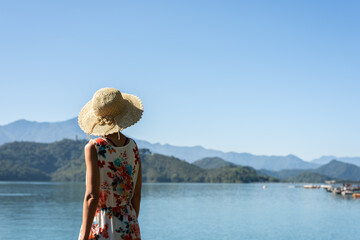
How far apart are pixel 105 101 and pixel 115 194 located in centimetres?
58

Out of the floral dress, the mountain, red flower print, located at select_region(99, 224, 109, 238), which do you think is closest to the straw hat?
the floral dress

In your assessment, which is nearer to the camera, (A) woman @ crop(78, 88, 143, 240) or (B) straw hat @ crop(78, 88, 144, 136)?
(A) woman @ crop(78, 88, 143, 240)

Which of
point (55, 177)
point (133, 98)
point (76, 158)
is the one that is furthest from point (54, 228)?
point (76, 158)

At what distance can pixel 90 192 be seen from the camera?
2783 mm

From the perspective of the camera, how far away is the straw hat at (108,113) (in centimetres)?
300

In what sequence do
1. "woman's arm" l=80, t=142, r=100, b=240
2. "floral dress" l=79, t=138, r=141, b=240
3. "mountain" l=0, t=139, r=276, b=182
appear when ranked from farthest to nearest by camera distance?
"mountain" l=0, t=139, r=276, b=182
"floral dress" l=79, t=138, r=141, b=240
"woman's arm" l=80, t=142, r=100, b=240

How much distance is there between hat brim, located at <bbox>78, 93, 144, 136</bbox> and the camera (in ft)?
9.81

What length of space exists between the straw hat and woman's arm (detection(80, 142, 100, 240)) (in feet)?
0.68

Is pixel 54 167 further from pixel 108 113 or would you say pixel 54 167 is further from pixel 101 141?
pixel 101 141

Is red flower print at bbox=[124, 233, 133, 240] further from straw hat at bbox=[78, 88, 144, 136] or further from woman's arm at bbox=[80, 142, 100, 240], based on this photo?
straw hat at bbox=[78, 88, 144, 136]

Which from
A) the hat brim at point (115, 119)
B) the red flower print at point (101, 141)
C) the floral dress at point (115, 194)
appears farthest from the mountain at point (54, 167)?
the red flower print at point (101, 141)

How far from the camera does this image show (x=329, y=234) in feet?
100

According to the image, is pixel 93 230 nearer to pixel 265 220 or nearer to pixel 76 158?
pixel 265 220

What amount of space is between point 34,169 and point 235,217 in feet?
485
